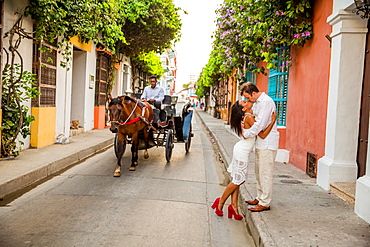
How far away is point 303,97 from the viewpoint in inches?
332

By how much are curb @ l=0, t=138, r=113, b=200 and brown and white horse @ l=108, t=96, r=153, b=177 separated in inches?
57.9

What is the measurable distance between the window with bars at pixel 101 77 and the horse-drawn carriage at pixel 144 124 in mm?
7525

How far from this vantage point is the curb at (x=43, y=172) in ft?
20.2

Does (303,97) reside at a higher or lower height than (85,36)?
lower

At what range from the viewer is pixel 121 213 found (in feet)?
16.8

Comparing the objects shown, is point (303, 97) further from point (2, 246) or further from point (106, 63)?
point (106, 63)

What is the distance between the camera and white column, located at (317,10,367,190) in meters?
6.15

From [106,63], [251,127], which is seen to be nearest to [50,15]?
[251,127]

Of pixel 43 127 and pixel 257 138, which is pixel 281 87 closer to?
pixel 257 138

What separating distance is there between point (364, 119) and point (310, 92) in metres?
2.03

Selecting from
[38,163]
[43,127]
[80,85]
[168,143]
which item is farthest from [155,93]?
[80,85]

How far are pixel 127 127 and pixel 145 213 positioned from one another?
9.85 ft

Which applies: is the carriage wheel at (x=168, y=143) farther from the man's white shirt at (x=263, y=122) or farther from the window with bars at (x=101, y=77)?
the window with bars at (x=101, y=77)

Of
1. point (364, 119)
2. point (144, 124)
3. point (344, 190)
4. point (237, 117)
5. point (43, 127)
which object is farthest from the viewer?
point (43, 127)
